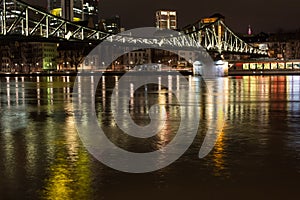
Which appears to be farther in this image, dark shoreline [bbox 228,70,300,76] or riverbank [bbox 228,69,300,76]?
riverbank [bbox 228,69,300,76]

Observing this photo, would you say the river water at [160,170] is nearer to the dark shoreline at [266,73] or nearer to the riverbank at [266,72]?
the dark shoreline at [266,73]

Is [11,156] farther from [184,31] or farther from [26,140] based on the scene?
[184,31]

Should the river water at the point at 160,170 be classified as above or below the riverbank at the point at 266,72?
below

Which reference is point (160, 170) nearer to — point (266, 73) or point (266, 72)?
point (266, 73)

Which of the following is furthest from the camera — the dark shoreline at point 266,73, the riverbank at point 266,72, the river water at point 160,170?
the riverbank at point 266,72

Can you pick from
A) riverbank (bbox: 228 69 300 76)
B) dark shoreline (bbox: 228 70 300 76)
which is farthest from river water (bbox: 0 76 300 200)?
riverbank (bbox: 228 69 300 76)

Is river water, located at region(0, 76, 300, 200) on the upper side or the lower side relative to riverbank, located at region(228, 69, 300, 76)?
lower

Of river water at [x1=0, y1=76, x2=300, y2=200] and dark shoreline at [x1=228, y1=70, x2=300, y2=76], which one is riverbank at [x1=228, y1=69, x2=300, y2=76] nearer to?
dark shoreline at [x1=228, y1=70, x2=300, y2=76]

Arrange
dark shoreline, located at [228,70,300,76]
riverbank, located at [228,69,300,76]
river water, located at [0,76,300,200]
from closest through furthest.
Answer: river water, located at [0,76,300,200]
dark shoreline, located at [228,70,300,76]
riverbank, located at [228,69,300,76]

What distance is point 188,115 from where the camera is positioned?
18.4m

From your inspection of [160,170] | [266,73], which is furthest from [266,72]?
[160,170]

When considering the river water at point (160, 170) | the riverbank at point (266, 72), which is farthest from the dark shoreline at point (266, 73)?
the river water at point (160, 170)

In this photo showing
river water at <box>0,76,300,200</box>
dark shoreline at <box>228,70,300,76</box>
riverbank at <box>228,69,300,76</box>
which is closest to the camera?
river water at <box>0,76,300,200</box>

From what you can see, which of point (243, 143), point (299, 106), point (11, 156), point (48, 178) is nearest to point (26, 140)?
point (11, 156)
